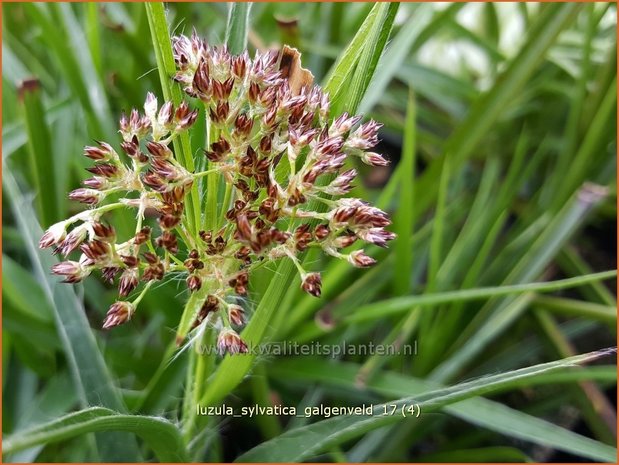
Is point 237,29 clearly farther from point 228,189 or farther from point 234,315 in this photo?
point 234,315

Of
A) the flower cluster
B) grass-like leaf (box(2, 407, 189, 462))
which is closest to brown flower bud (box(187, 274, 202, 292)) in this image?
the flower cluster

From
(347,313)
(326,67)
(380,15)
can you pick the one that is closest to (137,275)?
(380,15)

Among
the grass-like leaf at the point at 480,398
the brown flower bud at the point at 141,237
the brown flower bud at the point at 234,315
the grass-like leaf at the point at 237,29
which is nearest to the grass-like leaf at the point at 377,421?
the grass-like leaf at the point at 480,398

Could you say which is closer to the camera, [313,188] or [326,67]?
[313,188]

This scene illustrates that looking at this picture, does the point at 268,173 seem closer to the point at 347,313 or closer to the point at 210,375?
the point at 210,375

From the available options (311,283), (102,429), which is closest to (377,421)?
(311,283)

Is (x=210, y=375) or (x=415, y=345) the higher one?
(x=210, y=375)

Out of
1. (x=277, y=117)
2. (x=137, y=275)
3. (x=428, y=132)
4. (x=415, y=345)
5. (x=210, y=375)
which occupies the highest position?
(x=277, y=117)
